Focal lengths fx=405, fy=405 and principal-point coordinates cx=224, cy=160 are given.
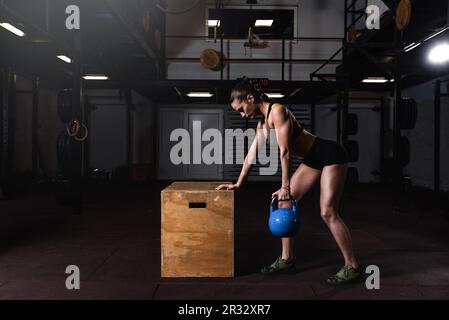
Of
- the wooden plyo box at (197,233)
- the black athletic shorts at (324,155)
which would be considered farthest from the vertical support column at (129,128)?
the black athletic shorts at (324,155)

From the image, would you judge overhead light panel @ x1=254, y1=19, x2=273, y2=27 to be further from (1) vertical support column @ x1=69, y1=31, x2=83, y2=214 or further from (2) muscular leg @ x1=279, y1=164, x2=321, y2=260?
(2) muscular leg @ x1=279, y1=164, x2=321, y2=260

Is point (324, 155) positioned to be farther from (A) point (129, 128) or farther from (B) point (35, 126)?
(A) point (129, 128)

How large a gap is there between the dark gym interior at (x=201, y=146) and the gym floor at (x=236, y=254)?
2 centimetres

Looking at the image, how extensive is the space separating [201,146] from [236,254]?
27.6 ft

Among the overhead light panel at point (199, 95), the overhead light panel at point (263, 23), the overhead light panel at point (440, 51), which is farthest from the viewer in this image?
the overhead light panel at point (263, 23)

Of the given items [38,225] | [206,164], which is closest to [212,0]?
[206,164]

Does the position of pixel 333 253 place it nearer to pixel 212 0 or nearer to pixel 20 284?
pixel 20 284

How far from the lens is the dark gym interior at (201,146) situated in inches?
113

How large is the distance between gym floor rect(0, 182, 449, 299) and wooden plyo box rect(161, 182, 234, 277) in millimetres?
95

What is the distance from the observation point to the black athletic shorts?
9.05 ft

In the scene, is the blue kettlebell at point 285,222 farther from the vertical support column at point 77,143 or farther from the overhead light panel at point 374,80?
the overhead light panel at point 374,80

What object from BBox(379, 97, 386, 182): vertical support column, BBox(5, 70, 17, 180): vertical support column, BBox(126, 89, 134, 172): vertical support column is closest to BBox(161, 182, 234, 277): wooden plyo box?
BBox(5, 70, 17, 180): vertical support column

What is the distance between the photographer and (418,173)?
10172mm
